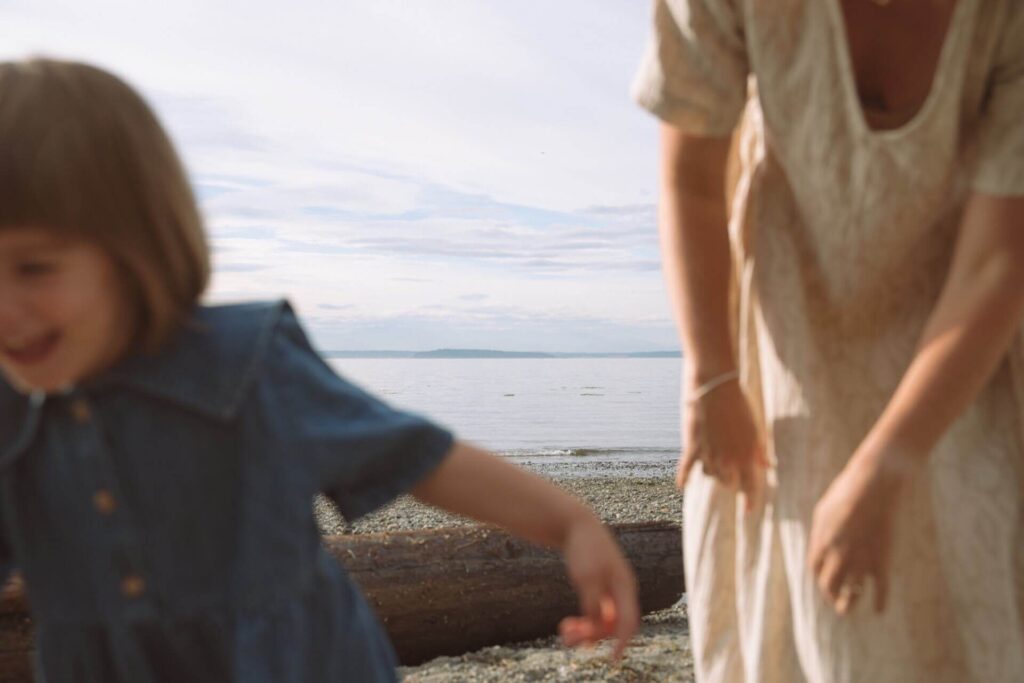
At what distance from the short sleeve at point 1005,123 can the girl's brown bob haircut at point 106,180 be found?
1.28 m

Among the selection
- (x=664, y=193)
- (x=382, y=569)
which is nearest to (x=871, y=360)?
(x=664, y=193)

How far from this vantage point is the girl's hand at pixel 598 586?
60.6 inches

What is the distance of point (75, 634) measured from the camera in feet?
5.17

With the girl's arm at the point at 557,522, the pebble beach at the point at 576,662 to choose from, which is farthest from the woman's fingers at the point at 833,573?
the pebble beach at the point at 576,662

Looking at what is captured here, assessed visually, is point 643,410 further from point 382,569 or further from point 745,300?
point 745,300

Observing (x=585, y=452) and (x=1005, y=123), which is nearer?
(x=1005, y=123)

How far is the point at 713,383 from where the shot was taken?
6.99 ft

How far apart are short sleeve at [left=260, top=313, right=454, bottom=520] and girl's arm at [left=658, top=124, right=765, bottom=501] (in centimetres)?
69

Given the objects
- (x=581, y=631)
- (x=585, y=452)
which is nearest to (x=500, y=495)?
(x=581, y=631)

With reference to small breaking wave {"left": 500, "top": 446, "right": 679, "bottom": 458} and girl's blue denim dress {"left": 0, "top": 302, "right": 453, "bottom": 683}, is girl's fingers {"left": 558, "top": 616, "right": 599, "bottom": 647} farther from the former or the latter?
small breaking wave {"left": 500, "top": 446, "right": 679, "bottom": 458}

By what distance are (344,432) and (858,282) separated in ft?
3.47

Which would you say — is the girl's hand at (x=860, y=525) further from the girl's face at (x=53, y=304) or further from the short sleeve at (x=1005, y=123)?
the girl's face at (x=53, y=304)

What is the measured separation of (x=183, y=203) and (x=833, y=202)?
1140 millimetres

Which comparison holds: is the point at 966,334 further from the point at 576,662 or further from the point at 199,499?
the point at 576,662
